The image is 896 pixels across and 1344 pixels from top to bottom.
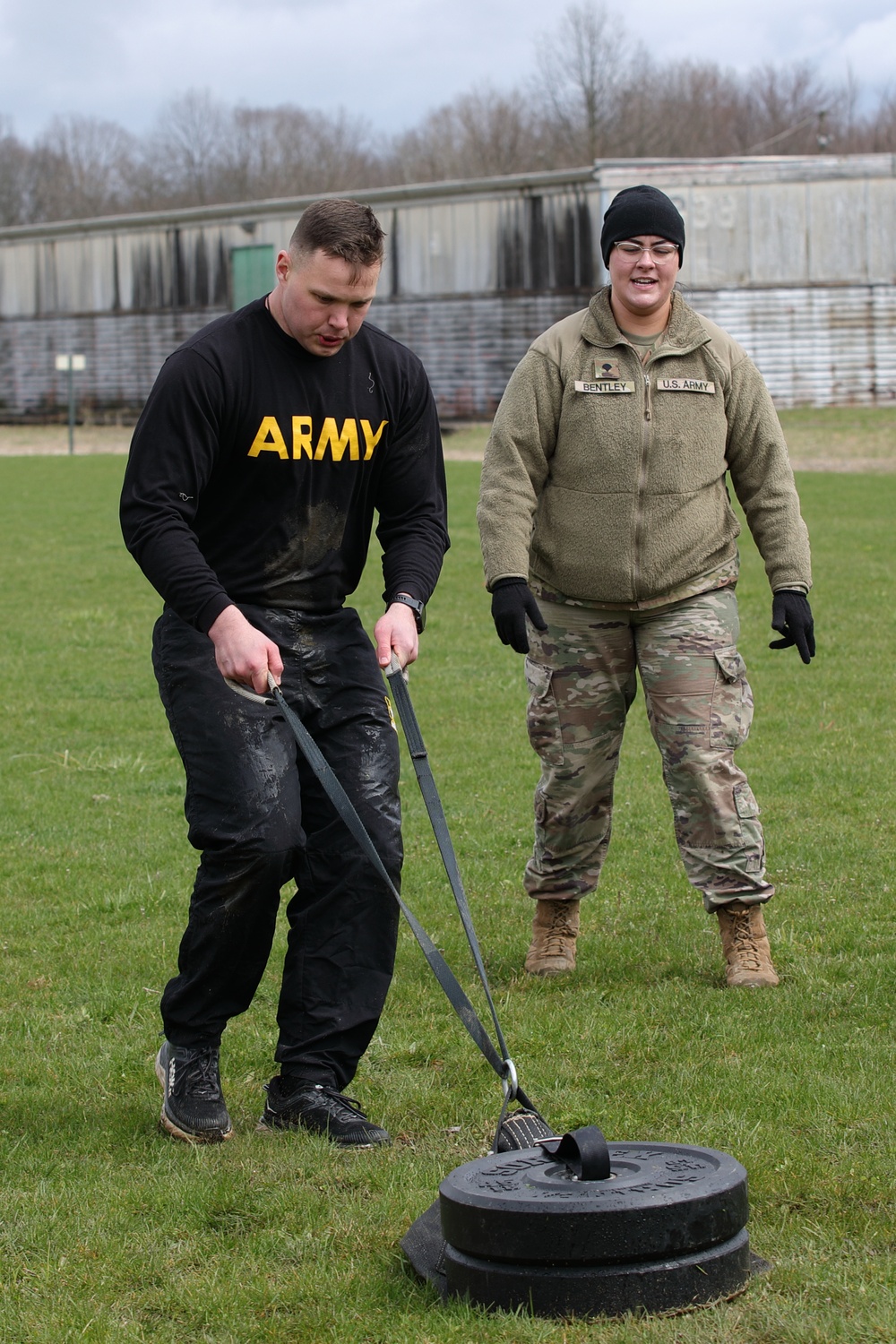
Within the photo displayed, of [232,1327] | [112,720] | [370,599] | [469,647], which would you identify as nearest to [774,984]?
[232,1327]

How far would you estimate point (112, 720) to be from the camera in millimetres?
10062

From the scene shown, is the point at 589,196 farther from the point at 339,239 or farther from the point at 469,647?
the point at 339,239

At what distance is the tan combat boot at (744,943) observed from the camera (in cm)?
508

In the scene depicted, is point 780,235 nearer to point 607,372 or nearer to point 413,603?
point 607,372

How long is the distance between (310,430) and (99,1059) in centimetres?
196

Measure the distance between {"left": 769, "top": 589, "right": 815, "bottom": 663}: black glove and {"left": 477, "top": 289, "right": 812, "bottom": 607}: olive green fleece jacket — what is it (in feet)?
0.21

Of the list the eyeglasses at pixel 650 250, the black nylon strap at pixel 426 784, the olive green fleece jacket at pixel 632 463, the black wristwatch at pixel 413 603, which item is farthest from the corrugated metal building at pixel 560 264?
the black nylon strap at pixel 426 784

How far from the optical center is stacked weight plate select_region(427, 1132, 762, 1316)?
2738 mm

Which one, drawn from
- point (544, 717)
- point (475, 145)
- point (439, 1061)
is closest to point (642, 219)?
point (544, 717)

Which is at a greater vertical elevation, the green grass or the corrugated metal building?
the corrugated metal building

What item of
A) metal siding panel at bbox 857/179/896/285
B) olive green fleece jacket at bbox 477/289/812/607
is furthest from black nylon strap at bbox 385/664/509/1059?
metal siding panel at bbox 857/179/896/285

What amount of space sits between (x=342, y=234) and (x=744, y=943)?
2708 mm

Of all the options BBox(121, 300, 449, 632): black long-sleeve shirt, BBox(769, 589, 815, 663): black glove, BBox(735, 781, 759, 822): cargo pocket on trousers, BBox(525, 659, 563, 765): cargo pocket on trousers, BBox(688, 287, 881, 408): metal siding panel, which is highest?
BBox(688, 287, 881, 408): metal siding panel

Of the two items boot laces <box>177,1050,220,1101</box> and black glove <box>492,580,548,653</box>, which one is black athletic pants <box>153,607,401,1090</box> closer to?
boot laces <box>177,1050,220,1101</box>
